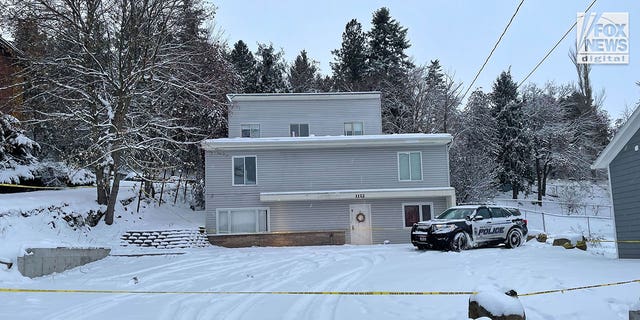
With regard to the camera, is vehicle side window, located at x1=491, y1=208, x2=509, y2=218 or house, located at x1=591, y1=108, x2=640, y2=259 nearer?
house, located at x1=591, y1=108, x2=640, y2=259

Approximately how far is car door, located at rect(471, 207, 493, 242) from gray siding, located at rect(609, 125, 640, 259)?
15.6 ft

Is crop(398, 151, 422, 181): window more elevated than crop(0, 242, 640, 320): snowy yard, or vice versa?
crop(398, 151, 422, 181): window

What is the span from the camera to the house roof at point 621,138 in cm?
1361

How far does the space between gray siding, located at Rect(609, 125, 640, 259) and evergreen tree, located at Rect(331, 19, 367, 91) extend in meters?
35.2

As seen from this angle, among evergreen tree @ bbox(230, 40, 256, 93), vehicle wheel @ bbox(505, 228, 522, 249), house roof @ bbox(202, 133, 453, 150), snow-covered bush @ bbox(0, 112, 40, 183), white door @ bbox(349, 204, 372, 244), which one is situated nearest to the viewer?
vehicle wheel @ bbox(505, 228, 522, 249)

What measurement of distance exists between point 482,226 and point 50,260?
14.4 meters

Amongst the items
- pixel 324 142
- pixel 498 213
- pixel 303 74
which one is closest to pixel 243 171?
pixel 324 142

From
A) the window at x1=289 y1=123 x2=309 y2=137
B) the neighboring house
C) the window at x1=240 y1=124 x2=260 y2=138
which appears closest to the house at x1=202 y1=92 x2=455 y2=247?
the window at x1=240 y1=124 x2=260 y2=138

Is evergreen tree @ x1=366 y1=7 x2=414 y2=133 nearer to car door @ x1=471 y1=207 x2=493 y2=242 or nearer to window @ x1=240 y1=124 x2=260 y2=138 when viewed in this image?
window @ x1=240 y1=124 x2=260 y2=138

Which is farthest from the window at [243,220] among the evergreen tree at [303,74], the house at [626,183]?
the evergreen tree at [303,74]

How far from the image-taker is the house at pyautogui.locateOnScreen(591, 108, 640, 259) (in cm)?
1365

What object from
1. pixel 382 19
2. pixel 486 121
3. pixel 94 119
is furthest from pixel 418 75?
pixel 94 119

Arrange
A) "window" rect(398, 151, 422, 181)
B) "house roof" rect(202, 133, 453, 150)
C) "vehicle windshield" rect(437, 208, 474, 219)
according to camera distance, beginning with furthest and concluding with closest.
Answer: "window" rect(398, 151, 422, 181)
"house roof" rect(202, 133, 453, 150)
"vehicle windshield" rect(437, 208, 474, 219)

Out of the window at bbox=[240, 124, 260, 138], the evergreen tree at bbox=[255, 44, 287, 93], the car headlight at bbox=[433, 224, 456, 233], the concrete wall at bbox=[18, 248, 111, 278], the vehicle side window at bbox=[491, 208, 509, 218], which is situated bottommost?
the concrete wall at bbox=[18, 248, 111, 278]
